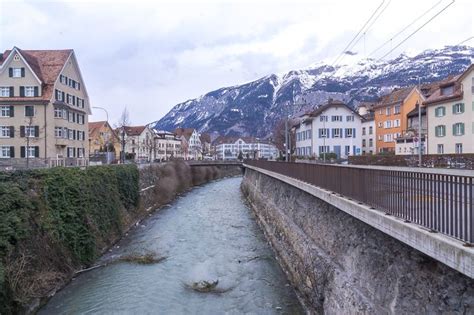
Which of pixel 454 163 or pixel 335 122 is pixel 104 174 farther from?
pixel 335 122

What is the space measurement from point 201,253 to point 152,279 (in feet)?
16.3

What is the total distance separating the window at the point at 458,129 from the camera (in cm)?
4638

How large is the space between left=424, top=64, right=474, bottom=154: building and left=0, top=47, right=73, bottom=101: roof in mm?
50174

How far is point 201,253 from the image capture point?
2298cm

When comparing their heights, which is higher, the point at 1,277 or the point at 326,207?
the point at 326,207

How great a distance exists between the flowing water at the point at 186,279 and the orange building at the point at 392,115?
5256 centimetres

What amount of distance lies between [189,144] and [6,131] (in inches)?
5004

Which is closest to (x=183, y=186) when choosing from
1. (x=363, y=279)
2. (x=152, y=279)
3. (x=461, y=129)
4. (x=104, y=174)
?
(x=104, y=174)

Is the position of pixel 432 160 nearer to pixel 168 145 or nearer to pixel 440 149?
pixel 440 149

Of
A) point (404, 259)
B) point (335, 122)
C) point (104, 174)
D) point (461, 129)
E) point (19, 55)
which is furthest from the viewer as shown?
point (335, 122)

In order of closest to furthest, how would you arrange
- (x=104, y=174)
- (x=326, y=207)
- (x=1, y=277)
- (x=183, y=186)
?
(x=1, y=277)
(x=326, y=207)
(x=104, y=174)
(x=183, y=186)

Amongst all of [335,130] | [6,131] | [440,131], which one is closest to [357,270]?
[440,131]

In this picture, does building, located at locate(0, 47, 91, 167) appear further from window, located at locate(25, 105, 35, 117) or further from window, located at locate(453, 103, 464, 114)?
window, located at locate(453, 103, 464, 114)

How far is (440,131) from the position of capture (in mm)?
50188
